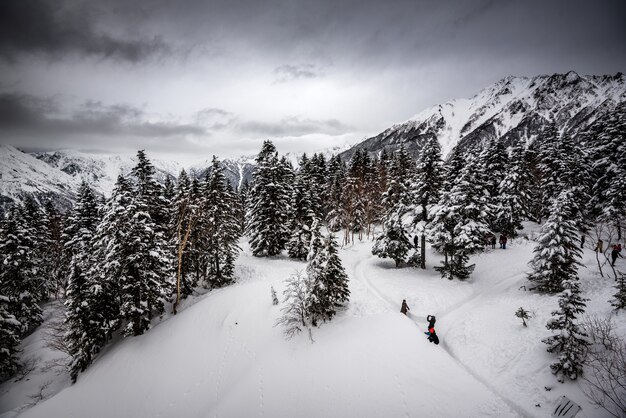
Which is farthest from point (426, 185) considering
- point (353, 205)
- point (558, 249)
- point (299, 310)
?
point (353, 205)

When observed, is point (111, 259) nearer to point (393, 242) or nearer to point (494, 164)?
point (393, 242)

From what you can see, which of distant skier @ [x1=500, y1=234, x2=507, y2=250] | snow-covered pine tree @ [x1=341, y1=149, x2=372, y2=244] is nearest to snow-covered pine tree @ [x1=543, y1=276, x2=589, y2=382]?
distant skier @ [x1=500, y1=234, x2=507, y2=250]

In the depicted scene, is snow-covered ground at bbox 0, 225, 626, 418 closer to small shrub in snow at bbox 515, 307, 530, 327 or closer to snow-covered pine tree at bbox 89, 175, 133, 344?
small shrub in snow at bbox 515, 307, 530, 327

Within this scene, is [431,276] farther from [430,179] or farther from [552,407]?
[552,407]

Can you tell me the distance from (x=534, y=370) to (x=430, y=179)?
57.6ft

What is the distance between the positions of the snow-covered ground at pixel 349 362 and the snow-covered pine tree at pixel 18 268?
6.26 meters

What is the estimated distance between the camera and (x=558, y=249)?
17.5 metres

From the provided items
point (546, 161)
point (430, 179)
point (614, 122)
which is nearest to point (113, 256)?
point (430, 179)

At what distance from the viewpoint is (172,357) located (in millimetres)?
19078

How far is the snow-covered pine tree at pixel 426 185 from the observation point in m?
26.2

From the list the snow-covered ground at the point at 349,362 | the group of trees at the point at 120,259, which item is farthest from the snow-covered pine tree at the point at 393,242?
the group of trees at the point at 120,259

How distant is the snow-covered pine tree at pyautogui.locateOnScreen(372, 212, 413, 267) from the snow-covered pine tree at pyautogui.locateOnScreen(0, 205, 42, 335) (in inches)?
1453

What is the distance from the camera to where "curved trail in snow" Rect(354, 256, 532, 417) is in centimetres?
1167

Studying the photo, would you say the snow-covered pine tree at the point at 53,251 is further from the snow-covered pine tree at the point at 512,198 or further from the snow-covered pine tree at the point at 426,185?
Result: the snow-covered pine tree at the point at 512,198
